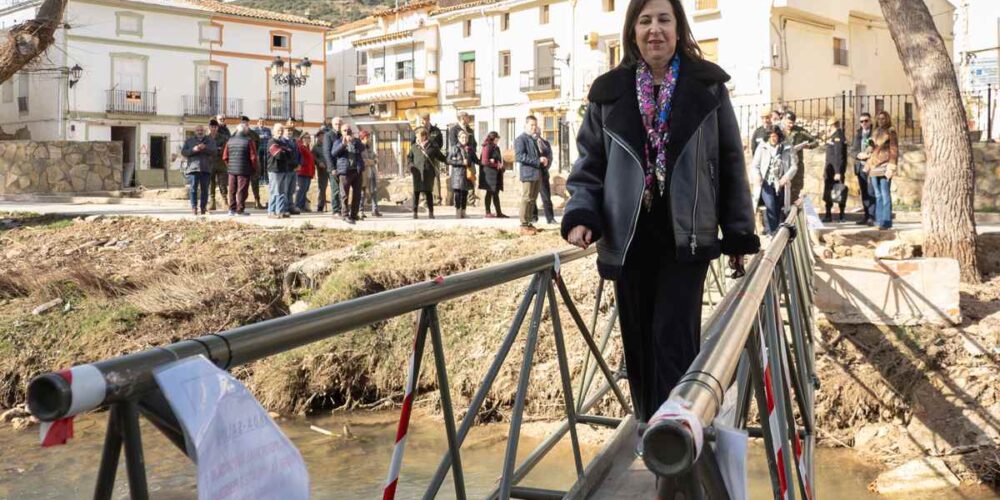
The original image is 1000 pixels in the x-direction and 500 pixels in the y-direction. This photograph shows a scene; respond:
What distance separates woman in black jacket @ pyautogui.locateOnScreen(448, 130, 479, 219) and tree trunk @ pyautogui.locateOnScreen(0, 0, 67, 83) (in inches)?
243

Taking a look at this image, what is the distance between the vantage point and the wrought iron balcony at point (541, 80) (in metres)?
38.1

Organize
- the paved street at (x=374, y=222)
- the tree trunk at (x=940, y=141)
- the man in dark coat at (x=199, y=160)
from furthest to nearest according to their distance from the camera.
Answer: the man in dark coat at (x=199, y=160) → the paved street at (x=374, y=222) → the tree trunk at (x=940, y=141)

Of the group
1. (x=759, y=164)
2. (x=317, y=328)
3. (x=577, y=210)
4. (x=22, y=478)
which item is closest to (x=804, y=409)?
(x=577, y=210)

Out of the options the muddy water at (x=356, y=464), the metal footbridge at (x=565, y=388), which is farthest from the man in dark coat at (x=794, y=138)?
the metal footbridge at (x=565, y=388)

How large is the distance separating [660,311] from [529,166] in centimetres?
1001

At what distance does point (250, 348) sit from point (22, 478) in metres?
7.49

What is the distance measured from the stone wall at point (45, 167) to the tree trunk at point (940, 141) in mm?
21347

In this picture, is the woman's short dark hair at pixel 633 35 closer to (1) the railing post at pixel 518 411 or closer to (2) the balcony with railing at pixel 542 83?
(1) the railing post at pixel 518 411

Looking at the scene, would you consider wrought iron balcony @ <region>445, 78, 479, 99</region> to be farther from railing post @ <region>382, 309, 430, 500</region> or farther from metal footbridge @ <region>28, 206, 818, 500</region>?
railing post @ <region>382, 309, 430, 500</region>

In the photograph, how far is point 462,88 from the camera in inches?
1678

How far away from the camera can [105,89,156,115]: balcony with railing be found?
135 ft

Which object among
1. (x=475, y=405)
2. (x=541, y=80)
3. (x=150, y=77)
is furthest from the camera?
(x=150, y=77)

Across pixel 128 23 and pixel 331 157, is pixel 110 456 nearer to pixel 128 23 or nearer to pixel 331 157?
pixel 331 157

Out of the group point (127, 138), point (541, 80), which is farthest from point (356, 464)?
point (127, 138)
